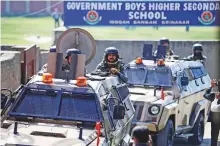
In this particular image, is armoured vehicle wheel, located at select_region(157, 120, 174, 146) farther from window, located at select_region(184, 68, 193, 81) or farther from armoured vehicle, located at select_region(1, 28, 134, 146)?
armoured vehicle, located at select_region(1, 28, 134, 146)

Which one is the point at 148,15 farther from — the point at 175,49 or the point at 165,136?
the point at 165,136

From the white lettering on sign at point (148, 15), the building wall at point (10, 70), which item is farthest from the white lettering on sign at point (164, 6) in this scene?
the building wall at point (10, 70)

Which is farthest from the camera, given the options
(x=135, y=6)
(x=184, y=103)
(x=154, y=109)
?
(x=135, y=6)

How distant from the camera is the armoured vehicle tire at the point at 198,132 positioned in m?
13.8

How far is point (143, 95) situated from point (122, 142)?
2991mm

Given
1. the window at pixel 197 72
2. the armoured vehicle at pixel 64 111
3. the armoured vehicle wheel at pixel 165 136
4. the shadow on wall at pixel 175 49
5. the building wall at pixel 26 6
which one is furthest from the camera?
the building wall at pixel 26 6

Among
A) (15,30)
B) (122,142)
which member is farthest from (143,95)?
(15,30)

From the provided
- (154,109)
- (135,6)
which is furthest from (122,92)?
(135,6)

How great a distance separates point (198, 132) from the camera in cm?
1381

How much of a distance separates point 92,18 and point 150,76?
33.8 feet

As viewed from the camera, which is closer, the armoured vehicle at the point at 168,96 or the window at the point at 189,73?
the armoured vehicle at the point at 168,96

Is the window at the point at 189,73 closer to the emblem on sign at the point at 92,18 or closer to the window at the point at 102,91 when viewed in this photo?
the window at the point at 102,91

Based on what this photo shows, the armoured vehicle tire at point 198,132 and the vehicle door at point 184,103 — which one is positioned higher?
the vehicle door at point 184,103

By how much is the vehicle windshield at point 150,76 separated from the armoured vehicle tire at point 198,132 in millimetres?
1466
